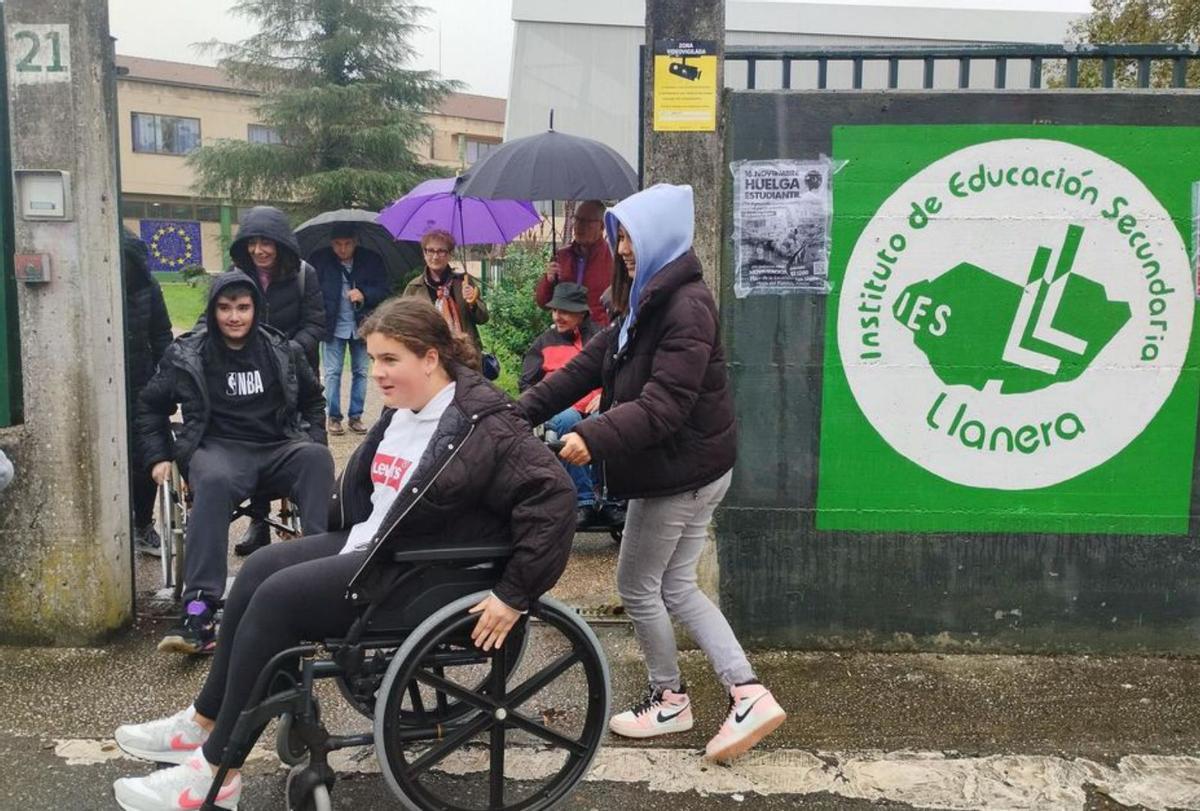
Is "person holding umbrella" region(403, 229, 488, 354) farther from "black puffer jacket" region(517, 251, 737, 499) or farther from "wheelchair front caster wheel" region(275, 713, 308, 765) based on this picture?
"wheelchair front caster wheel" region(275, 713, 308, 765)

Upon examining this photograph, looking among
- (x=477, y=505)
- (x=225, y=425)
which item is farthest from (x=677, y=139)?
(x=225, y=425)

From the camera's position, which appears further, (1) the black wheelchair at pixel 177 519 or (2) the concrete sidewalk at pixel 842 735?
(1) the black wheelchair at pixel 177 519

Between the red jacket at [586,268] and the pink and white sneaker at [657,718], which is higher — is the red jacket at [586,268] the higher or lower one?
the higher one

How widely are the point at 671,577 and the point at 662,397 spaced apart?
665 millimetres

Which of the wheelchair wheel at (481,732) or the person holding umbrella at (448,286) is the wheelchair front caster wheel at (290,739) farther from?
the person holding umbrella at (448,286)

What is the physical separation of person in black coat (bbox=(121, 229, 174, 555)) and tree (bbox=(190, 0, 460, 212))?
1894 centimetres

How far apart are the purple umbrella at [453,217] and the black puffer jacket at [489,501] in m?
5.21

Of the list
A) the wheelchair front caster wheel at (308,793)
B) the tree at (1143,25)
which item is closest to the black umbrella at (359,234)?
the wheelchair front caster wheel at (308,793)

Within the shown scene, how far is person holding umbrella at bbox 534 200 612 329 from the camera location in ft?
20.5

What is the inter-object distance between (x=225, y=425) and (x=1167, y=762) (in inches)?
143

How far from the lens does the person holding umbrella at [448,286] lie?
697 centimetres

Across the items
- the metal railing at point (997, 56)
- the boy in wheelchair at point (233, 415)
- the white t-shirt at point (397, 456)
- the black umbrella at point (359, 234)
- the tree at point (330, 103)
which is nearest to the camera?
the white t-shirt at point (397, 456)

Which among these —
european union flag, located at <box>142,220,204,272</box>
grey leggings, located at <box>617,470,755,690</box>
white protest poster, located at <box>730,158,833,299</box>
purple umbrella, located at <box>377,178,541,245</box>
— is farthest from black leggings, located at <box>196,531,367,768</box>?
european union flag, located at <box>142,220,204,272</box>

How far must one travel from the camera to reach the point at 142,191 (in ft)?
152
